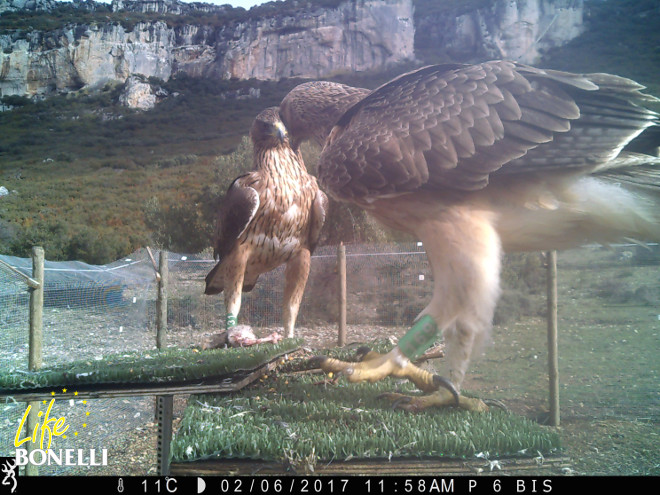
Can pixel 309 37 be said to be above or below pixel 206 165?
above

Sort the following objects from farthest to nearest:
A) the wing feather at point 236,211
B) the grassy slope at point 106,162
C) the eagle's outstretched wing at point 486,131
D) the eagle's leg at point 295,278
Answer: the grassy slope at point 106,162 < the eagle's leg at point 295,278 < the wing feather at point 236,211 < the eagle's outstretched wing at point 486,131

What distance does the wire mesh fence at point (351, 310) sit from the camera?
3.43 m

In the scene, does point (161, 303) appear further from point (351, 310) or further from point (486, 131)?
point (486, 131)

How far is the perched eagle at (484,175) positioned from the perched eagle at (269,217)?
0.89 metres

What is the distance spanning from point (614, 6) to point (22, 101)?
911 cm

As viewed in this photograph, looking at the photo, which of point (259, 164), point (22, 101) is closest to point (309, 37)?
point (259, 164)

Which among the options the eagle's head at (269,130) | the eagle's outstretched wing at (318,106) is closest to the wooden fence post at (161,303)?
the eagle's head at (269,130)

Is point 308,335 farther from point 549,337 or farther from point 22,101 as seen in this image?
point 22,101

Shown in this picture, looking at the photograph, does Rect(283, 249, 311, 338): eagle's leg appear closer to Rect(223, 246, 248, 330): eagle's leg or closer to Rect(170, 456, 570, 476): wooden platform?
Rect(223, 246, 248, 330): eagle's leg

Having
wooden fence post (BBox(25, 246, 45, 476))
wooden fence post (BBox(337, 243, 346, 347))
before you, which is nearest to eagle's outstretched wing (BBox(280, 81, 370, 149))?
wooden fence post (BBox(337, 243, 346, 347))

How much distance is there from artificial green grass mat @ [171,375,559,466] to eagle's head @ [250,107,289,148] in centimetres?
164

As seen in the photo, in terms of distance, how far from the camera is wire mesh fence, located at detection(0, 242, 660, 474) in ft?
11.3

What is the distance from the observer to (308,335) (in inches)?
198

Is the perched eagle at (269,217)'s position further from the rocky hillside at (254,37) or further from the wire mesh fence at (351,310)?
the rocky hillside at (254,37)
